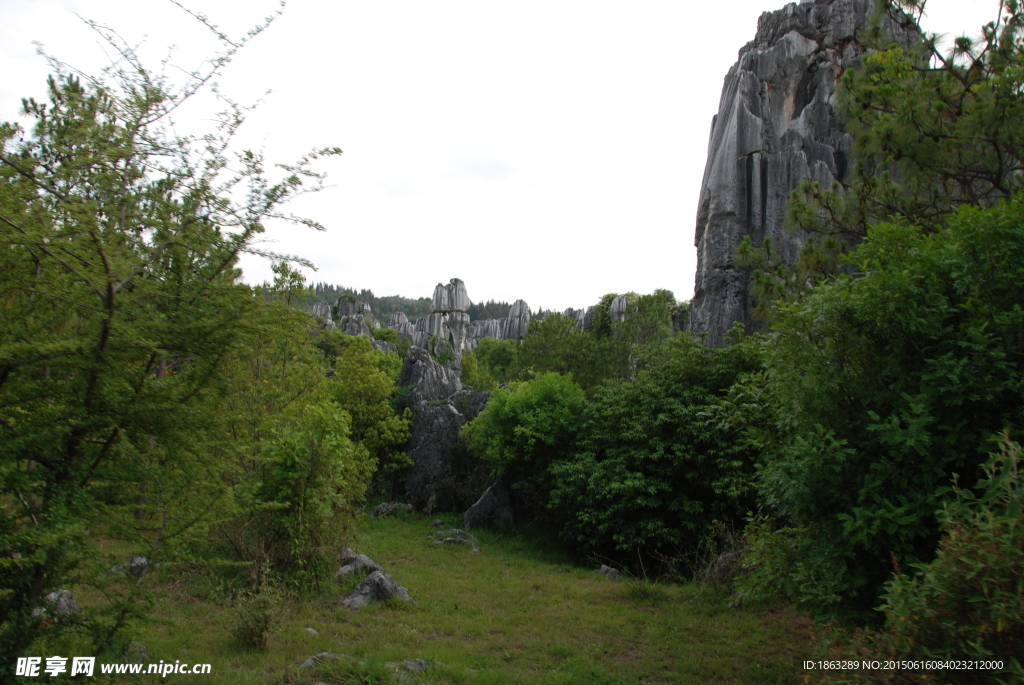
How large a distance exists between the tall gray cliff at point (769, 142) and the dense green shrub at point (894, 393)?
21.5m

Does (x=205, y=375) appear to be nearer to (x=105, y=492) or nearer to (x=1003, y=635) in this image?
(x=105, y=492)

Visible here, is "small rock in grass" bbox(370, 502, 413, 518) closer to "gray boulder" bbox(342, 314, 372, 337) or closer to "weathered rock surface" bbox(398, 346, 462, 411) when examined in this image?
"weathered rock surface" bbox(398, 346, 462, 411)

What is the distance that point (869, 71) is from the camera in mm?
9375

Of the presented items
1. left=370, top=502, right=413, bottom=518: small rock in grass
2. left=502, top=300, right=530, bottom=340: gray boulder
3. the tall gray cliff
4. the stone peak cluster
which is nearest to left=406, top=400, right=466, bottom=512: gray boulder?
left=370, top=502, right=413, bottom=518: small rock in grass

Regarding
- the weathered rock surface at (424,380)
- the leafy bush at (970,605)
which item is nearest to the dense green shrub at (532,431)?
the weathered rock surface at (424,380)

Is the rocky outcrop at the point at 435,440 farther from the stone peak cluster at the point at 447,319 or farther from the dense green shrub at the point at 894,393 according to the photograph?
the stone peak cluster at the point at 447,319

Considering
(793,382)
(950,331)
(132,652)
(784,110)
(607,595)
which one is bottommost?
(607,595)

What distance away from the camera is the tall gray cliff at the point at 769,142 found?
2781 centimetres

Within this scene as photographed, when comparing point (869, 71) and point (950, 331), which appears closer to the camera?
point (950, 331)

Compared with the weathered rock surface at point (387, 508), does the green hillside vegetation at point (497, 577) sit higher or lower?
higher

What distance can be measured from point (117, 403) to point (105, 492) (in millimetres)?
686

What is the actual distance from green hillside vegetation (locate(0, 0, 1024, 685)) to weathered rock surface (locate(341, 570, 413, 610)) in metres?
0.29

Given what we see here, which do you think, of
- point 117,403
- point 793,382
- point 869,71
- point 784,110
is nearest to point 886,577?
point 793,382

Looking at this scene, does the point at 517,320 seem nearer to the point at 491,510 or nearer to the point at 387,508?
the point at 387,508
